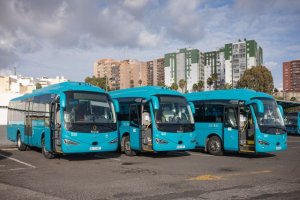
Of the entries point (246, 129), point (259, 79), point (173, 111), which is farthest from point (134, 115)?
point (259, 79)

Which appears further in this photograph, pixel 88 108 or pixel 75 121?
pixel 88 108

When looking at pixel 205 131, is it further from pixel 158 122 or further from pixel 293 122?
pixel 293 122

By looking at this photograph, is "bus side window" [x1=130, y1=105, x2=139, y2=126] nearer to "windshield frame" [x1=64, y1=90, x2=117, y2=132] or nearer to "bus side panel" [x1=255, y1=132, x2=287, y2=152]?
"windshield frame" [x1=64, y1=90, x2=117, y2=132]

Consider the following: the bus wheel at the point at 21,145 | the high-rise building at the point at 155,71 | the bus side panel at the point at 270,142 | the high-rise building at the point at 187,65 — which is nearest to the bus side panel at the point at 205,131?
the bus side panel at the point at 270,142

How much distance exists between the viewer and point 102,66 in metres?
171

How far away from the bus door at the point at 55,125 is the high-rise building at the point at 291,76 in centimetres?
14941

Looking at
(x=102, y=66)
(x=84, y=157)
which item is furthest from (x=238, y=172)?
(x=102, y=66)

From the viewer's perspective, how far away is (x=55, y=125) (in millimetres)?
14438

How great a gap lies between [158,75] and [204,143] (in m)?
132

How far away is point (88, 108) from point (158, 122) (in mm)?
2923

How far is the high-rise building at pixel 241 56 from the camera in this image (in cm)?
10362

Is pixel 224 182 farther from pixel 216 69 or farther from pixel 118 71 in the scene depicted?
pixel 118 71

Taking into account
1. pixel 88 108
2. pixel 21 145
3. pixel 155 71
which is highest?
pixel 155 71

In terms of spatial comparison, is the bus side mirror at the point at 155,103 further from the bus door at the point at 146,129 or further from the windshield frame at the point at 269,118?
the windshield frame at the point at 269,118
